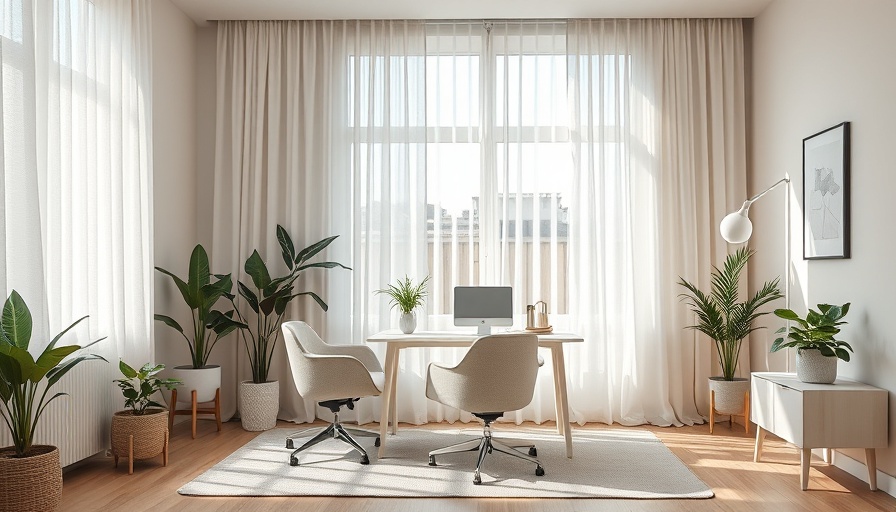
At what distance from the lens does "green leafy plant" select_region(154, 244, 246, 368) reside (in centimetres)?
483

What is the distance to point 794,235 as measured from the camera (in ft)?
15.5

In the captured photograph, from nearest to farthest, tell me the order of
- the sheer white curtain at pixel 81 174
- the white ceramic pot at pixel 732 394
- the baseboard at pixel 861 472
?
1. the sheer white curtain at pixel 81 174
2. the baseboard at pixel 861 472
3. the white ceramic pot at pixel 732 394

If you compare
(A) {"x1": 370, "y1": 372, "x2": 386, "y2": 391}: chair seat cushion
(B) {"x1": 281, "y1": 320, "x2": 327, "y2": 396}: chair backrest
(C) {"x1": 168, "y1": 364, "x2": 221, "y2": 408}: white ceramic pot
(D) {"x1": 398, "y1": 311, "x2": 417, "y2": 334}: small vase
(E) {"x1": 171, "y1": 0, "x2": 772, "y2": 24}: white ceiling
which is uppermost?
(E) {"x1": 171, "y1": 0, "x2": 772, "y2": 24}: white ceiling

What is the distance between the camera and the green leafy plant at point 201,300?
4.83 m

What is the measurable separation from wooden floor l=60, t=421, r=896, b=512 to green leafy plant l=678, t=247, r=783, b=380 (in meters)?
0.71

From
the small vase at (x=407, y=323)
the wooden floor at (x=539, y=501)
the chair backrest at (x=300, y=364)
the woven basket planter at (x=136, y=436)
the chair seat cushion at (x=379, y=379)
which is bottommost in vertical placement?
the wooden floor at (x=539, y=501)

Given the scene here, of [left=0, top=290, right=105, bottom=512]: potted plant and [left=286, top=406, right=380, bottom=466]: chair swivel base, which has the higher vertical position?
[left=0, top=290, right=105, bottom=512]: potted plant

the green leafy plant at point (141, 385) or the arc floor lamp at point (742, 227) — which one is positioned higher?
the arc floor lamp at point (742, 227)

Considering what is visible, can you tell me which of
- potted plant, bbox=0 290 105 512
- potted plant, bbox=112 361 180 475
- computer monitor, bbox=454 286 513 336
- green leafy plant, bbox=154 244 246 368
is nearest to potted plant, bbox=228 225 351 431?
green leafy plant, bbox=154 244 246 368

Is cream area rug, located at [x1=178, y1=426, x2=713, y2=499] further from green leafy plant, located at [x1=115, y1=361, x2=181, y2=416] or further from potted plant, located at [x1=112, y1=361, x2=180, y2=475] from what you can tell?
green leafy plant, located at [x1=115, y1=361, x2=181, y2=416]

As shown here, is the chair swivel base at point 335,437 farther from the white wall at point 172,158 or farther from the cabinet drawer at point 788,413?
the cabinet drawer at point 788,413

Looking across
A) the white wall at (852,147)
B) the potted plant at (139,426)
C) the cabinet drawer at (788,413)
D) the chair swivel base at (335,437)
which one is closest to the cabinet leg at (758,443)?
the cabinet drawer at (788,413)

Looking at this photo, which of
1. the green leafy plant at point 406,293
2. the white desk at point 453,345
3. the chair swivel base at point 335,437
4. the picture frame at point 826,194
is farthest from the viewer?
the green leafy plant at point 406,293

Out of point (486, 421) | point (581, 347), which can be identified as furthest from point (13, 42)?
point (581, 347)
